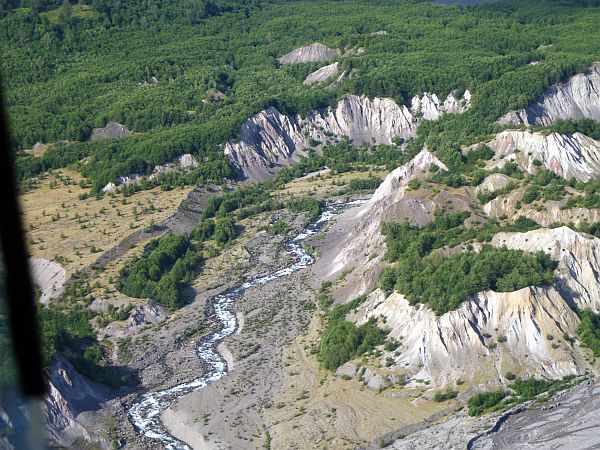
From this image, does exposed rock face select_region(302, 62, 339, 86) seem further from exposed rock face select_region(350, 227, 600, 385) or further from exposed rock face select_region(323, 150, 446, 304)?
exposed rock face select_region(350, 227, 600, 385)

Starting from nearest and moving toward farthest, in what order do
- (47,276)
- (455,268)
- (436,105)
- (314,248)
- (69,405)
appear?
(69,405) → (455,268) → (47,276) → (314,248) → (436,105)

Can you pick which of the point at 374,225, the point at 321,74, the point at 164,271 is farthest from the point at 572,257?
the point at 321,74

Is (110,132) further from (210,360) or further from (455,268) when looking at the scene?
(455,268)

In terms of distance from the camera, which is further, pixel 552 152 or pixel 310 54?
pixel 310 54

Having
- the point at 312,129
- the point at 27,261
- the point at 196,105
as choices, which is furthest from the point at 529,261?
the point at 196,105

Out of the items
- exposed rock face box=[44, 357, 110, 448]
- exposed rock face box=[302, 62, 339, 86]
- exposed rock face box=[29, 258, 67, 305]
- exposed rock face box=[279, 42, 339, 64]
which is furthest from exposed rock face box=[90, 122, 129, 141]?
exposed rock face box=[44, 357, 110, 448]

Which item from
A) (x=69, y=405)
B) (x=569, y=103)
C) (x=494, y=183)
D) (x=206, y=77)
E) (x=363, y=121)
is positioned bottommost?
(x=569, y=103)

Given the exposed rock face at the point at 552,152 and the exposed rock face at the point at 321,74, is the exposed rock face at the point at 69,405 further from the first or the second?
the exposed rock face at the point at 321,74
